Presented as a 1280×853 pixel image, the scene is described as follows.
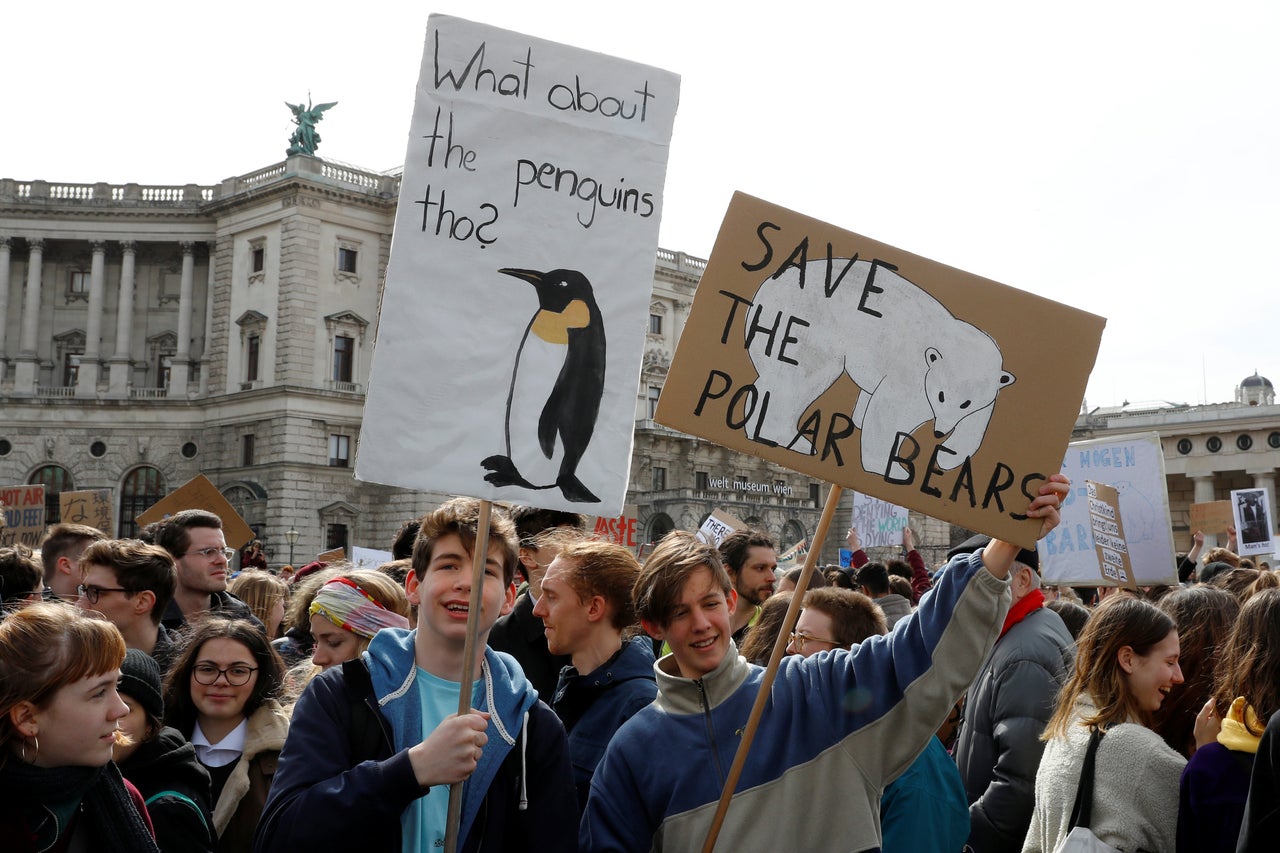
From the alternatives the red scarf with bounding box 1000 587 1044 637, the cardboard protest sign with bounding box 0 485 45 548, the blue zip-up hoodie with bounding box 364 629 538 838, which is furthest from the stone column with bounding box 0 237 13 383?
the blue zip-up hoodie with bounding box 364 629 538 838

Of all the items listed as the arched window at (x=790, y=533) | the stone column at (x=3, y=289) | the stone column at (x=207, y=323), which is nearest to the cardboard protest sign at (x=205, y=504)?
the stone column at (x=207, y=323)

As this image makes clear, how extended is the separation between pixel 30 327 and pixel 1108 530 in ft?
157

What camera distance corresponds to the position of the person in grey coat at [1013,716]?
4.12 meters

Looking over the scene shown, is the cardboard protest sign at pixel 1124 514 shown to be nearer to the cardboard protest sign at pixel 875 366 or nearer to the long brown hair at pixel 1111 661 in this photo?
the long brown hair at pixel 1111 661

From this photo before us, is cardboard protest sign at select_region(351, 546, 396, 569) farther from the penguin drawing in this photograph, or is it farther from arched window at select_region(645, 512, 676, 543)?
arched window at select_region(645, 512, 676, 543)

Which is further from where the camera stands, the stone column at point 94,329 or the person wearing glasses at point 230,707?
the stone column at point 94,329

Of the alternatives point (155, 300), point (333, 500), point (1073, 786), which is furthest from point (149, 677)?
point (155, 300)

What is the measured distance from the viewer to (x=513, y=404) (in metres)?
3.18

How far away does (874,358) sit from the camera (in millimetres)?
3264

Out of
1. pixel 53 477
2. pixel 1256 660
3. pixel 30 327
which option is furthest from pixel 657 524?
pixel 1256 660

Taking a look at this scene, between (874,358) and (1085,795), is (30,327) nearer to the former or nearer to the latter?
(874,358)

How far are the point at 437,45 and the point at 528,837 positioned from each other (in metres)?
2.03

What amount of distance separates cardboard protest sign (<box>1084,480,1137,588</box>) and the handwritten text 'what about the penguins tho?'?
5831mm

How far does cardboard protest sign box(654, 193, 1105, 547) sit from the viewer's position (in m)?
3.21
